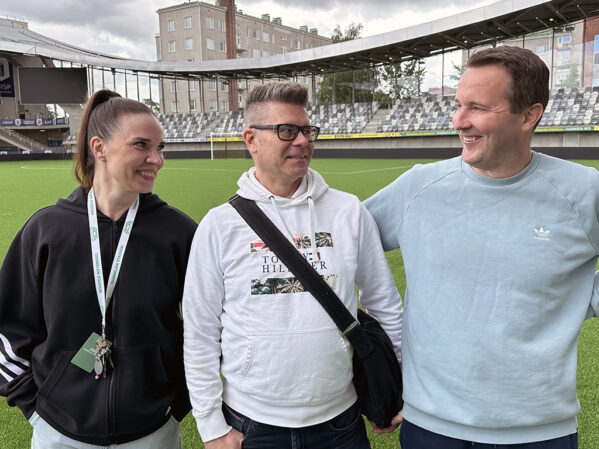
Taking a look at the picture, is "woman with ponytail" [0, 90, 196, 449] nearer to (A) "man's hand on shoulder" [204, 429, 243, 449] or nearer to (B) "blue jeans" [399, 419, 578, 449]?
(A) "man's hand on shoulder" [204, 429, 243, 449]

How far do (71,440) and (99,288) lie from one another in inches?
22.1

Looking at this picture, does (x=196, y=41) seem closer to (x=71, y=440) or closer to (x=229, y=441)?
(x=71, y=440)

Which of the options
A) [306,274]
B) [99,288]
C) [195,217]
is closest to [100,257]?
[99,288]

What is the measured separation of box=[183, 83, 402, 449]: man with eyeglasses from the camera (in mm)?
1750

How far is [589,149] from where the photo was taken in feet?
91.4

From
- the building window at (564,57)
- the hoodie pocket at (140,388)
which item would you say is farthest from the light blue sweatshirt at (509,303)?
the building window at (564,57)

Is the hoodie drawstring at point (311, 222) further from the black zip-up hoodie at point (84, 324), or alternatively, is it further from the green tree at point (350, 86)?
the green tree at point (350, 86)

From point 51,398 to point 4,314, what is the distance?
1.22 feet

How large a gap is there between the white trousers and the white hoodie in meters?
0.28

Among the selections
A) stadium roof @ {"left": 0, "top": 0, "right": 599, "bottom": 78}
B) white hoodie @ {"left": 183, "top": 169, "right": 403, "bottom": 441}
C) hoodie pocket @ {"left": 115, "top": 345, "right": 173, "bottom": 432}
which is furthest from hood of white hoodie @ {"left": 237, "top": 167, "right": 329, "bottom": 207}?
stadium roof @ {"left": 0, "top": 0, "right": 599, "bottom": 78}

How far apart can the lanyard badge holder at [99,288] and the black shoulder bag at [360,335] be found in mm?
440

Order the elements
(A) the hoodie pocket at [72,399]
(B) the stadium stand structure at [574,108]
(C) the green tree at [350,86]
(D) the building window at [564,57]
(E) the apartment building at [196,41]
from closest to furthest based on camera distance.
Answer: (A) the hoodie pocket at [72,399] < (B) the stadium stand structure at [574,108] < (D) the building window at [564,57] < (C) the green tree at [350,86] < (E) the apartment building at [196,41]

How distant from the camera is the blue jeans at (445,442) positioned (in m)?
1.74

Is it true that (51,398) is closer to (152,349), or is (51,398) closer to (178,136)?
(152,349)
